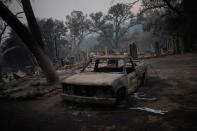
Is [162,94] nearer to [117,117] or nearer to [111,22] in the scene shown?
[117,117]

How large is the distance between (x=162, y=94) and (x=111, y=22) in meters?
55.1

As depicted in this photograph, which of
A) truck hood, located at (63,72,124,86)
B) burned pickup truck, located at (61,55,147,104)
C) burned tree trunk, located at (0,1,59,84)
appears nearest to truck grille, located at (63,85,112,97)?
burned pickup truck, located at (61,55,147,104)

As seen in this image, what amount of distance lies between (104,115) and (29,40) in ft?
21.1

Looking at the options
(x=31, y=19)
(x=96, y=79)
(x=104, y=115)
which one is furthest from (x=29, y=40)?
(x=104, y=115)

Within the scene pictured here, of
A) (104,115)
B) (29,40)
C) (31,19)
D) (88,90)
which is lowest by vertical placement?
(104,115)

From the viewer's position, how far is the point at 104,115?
6.57 meters

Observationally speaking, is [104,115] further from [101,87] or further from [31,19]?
[31,19]

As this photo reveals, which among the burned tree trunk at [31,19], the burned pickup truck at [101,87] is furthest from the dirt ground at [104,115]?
the burned tree trunk at [31,19]

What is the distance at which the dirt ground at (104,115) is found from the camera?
18.6ft

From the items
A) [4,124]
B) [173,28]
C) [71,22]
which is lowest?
[4,124]

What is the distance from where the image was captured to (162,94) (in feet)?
27.7

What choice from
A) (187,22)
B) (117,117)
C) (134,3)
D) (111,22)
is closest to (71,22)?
(111,22)

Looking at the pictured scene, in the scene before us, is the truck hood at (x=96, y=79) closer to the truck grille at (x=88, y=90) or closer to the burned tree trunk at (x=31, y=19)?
the truck grille at (x=88, y=90)

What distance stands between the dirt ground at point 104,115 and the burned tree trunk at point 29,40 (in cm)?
310
